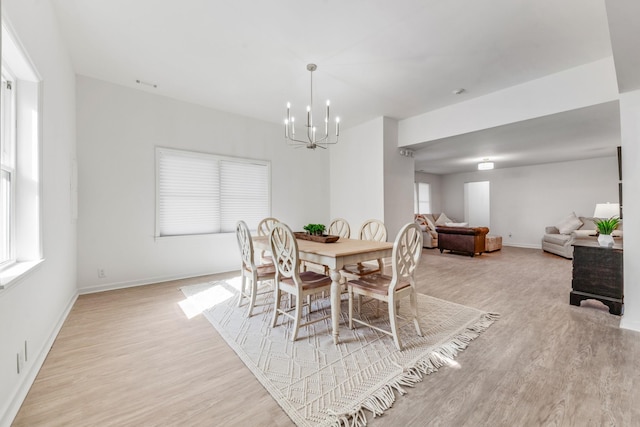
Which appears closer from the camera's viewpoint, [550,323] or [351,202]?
[550,323]

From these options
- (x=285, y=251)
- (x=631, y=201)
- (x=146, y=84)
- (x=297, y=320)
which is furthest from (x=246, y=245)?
(x=631, y=201)

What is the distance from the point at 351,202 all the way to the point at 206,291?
320 cm

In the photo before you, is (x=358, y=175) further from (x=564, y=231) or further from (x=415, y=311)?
(x=564, y=231)

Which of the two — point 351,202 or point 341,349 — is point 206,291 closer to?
point 341,349

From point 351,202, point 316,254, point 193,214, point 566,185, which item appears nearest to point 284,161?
point 351,202

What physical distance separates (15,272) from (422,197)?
9.88 meters

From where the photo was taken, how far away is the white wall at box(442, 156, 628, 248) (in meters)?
6.81

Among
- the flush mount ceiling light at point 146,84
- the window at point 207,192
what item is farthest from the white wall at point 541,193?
the flush mount ceiling light at point 146,84

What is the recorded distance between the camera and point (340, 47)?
113 inches

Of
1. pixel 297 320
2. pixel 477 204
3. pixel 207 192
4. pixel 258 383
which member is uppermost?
pixel 207 192

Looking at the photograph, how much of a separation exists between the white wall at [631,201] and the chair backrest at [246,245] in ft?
12.0

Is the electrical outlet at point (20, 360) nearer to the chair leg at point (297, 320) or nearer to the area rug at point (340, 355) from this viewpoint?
the area rug at point (340, 355)

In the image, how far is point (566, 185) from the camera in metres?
7.29

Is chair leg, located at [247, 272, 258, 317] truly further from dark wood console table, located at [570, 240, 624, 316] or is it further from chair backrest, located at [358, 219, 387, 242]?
dark wood console table, located at [570, 240, 624, 316]
